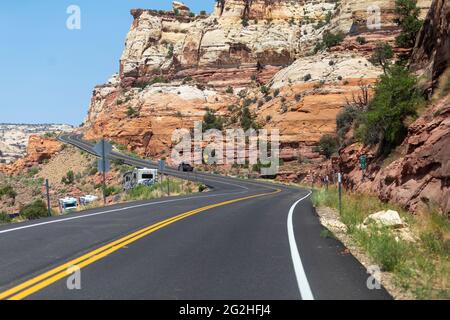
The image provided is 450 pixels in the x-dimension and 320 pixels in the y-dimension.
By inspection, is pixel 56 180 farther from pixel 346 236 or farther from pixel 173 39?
pixel 346 236

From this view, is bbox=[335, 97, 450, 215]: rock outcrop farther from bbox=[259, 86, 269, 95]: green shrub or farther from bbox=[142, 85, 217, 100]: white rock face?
bbox=[142, 85, 217, 100]: white rock face

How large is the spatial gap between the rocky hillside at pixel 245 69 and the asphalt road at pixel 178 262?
56.5 m

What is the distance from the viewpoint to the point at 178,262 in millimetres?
8938

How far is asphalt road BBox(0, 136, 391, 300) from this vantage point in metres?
6.91

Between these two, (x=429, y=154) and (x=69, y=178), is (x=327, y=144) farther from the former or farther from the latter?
(x=429, y=154)

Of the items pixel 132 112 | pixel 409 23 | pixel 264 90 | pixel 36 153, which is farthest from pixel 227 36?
pixel 409 23

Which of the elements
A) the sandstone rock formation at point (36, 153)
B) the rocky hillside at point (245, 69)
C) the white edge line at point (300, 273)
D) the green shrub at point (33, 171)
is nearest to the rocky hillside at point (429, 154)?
the white edge line at point (300, 273)

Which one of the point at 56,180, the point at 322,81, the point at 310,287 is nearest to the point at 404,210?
the point at 310,287

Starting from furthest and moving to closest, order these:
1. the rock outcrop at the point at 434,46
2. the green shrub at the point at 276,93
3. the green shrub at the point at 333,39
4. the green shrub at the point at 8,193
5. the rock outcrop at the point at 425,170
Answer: the green shrub at the point at 333,39 < the green shrub at the point at 276,93 < the green shrub at the point at 8,193 < the rock outcrop at the point at 434,46 < the rock outcrop at the point at 425,170

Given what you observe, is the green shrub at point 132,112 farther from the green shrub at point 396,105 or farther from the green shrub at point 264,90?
the green shrub at point 396,105

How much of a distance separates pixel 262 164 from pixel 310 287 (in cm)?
6380

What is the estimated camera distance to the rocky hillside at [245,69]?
73.6m

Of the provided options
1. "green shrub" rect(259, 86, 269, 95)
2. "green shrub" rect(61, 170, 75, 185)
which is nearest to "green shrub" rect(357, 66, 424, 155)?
"green shrub" rect(61, 170, 75, 185)
